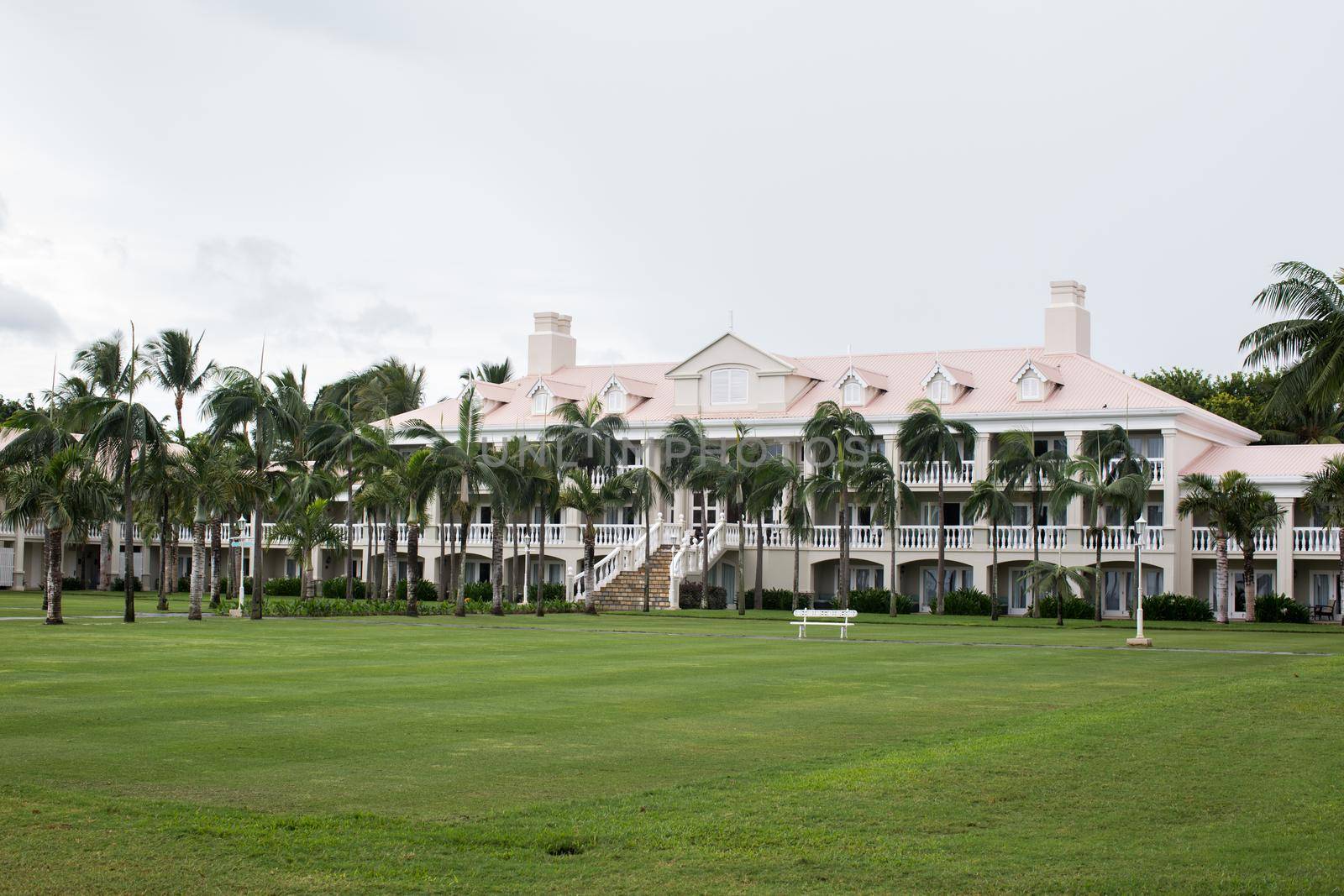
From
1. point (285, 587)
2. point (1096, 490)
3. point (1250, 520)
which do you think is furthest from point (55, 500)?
point (1250, 520)

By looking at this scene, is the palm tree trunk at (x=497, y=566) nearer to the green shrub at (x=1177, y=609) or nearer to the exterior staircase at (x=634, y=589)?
the exterior staircase at (x=634, y=589)

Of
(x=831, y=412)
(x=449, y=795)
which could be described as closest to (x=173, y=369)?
(x=831, y=412)

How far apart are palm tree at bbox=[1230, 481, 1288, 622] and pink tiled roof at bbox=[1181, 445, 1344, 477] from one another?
2.27 m

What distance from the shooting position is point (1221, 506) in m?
47.8

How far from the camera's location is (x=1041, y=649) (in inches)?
1153

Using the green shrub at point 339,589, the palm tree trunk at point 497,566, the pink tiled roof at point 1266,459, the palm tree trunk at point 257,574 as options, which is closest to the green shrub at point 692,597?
the palm tree trunk at point 497,566

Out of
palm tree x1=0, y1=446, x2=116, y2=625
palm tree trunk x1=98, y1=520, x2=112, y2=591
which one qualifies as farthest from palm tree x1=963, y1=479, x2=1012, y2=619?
palm tree trunk x1=98, y1=520, x2=112, y2=591

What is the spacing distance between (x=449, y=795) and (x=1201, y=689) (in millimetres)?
11984

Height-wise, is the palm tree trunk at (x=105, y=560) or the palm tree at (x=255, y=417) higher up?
the palm tree at (x=255, y=417)

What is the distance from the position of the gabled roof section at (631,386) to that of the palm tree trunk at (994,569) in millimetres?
17176

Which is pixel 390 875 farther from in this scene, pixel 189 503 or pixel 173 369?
pixel 173 369

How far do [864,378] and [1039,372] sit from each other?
275 inches

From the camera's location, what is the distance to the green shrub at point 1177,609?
160 ft

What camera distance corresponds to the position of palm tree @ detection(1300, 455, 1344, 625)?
44469 mm
